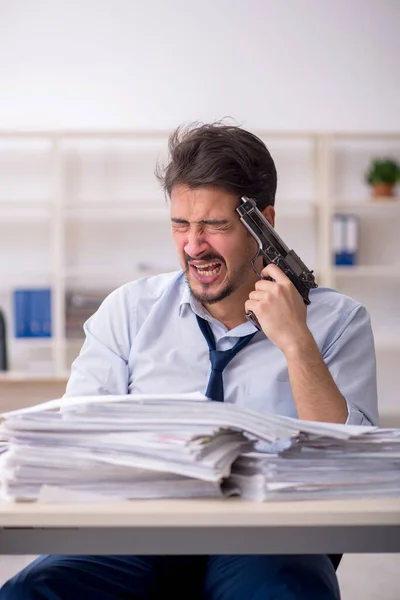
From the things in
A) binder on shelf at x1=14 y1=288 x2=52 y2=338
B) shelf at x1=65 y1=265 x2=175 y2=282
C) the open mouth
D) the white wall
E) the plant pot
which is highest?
the white wall

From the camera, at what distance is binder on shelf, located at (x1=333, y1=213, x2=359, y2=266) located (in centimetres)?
548

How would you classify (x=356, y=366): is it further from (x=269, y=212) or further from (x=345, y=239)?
(x=345, y=239)

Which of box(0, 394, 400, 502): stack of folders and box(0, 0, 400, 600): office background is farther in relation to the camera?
box(0, 0, 400, 600): office background

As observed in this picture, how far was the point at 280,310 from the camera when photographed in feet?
4.81

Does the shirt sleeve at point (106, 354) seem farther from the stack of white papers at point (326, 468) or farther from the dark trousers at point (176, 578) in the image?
the stack of white papers at point (326, 468)

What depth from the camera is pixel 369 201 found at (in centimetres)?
541

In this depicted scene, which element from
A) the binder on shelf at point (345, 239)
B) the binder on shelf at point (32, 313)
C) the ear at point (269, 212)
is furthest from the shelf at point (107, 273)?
the ear at point (269, 212)

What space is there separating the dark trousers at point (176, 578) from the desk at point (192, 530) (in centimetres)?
23

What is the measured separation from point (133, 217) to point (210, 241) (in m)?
4.00

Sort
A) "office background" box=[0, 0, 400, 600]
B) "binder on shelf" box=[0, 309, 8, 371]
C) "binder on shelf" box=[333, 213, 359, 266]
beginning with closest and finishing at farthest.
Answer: "binder on shelf" box=[0, 309, 8, 371]
"binder on shelf" box=[333, 213, 359, 266]
"office background" box=[0, 0, 400, 600]

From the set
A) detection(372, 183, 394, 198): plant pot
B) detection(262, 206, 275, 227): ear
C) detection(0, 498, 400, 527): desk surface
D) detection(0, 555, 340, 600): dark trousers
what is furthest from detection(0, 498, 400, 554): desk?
detection(372, 183, 394, 198): plant pot

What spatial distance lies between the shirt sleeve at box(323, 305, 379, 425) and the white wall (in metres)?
4.18

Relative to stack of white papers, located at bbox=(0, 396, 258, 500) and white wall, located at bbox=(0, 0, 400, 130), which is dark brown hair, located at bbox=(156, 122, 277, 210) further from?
white wall, located at bbox=(0, 0, 400, 130)

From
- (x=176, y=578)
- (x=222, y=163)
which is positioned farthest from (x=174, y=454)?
(x=222, y=163)
